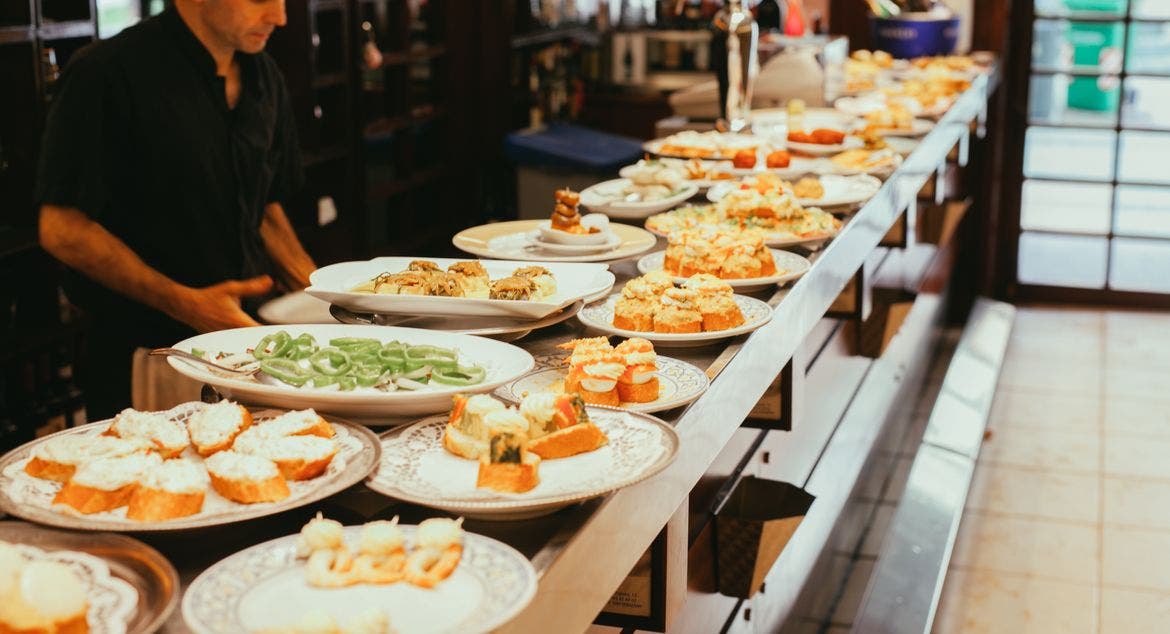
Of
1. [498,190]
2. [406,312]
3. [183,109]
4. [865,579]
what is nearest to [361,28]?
[498,190]

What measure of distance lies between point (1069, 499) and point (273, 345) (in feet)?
12.5

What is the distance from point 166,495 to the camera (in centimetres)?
118

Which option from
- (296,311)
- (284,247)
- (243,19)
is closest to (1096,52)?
(284,247)

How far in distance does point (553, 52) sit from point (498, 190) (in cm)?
85

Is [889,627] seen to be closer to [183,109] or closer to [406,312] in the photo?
[406,312]

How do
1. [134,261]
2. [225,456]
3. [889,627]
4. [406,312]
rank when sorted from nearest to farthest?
[225,456] → [406,312] → [134,261] → [889,627]

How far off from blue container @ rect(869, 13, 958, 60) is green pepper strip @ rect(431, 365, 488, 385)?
485 centimetres

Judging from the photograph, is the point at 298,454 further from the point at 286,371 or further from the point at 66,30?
the point at 66,30

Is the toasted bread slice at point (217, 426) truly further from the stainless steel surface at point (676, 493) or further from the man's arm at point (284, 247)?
the man's arm at point (284, 247)

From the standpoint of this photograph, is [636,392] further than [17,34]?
No

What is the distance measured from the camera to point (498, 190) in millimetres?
6777

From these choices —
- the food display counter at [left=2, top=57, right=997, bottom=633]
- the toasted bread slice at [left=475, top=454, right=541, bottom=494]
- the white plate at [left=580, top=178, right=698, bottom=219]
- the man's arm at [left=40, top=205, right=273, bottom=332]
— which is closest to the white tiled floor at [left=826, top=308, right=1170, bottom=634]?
the food display counter at [left=2, top=57, right=997, bottom=633]

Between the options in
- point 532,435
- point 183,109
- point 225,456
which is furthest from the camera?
point 183,109

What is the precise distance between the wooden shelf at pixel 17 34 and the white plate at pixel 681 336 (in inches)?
77.2
